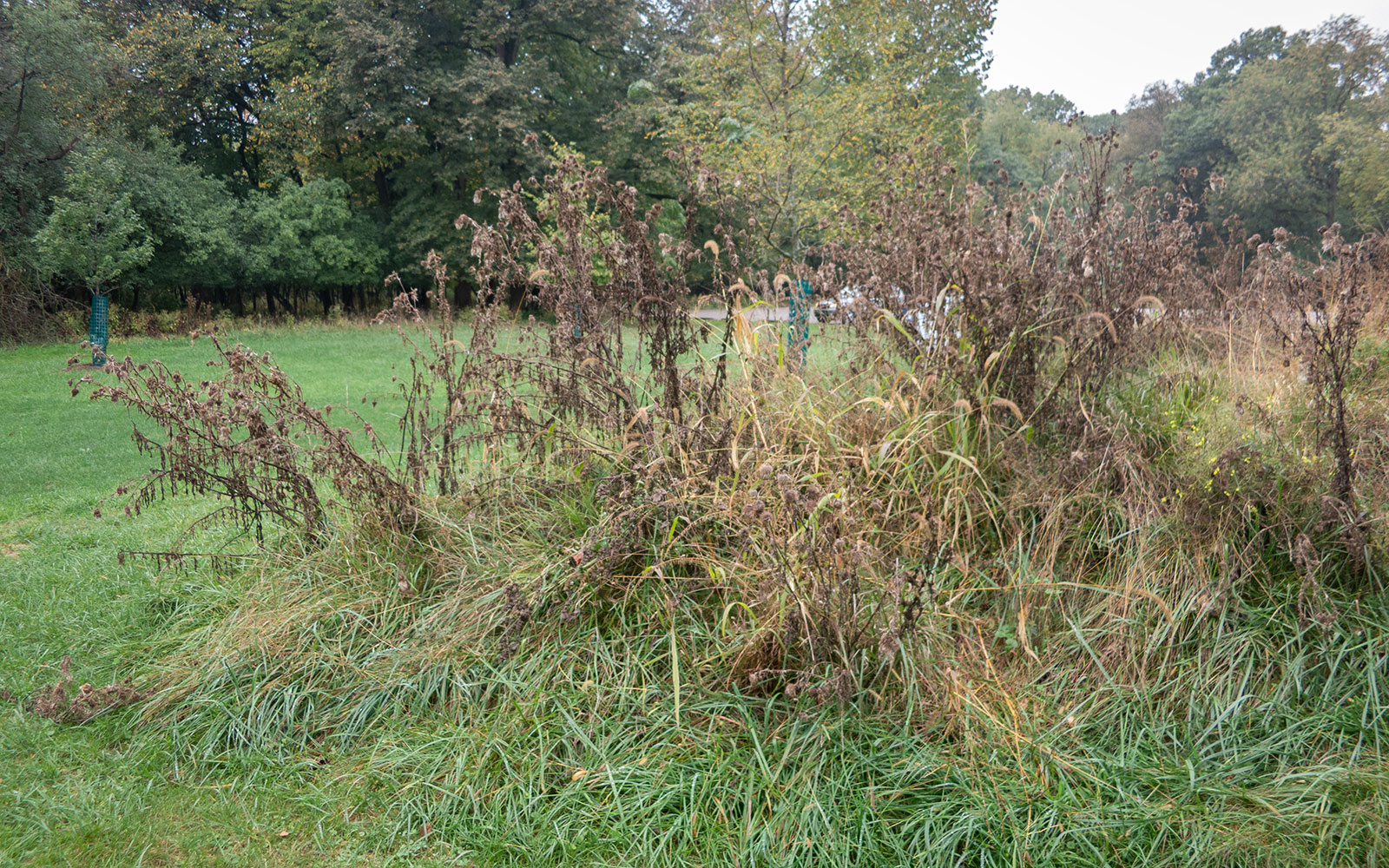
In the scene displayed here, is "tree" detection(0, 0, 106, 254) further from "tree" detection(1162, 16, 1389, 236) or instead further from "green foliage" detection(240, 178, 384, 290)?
"tree" detection(1162, 16, 1389, 236)

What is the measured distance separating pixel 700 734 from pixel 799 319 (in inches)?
99.9

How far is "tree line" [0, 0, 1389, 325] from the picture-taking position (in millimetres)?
15227

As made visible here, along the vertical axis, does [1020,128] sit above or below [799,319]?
above

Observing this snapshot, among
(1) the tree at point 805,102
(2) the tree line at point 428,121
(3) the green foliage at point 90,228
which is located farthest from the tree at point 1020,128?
(3) the green foliage at point 90,228

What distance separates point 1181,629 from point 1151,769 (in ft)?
2.36

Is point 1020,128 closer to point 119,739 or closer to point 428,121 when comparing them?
point 428,121

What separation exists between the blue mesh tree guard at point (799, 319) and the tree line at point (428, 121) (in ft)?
27.3

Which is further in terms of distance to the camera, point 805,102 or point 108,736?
point 805,102

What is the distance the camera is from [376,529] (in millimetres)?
3783

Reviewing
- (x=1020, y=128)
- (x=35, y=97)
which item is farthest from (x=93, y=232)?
(x=1020, y=128)

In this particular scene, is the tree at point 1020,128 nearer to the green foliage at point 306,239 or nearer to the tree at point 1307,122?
the tree at point 1307,122

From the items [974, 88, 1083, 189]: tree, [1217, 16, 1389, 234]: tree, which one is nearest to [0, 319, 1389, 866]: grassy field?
[1217, 16, 1389, 234]: tree

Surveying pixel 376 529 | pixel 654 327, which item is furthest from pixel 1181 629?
pixel 376 529

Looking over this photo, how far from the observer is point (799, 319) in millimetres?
4484
